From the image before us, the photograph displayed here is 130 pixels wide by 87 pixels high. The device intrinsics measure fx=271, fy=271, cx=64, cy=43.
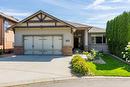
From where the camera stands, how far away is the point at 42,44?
31.7m

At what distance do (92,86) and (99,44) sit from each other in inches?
1125

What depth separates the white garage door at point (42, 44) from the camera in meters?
31.3

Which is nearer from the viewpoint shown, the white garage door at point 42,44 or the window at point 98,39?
the white garage door at point 42,44

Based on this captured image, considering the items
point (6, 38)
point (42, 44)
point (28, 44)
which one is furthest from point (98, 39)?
point (6, 38)

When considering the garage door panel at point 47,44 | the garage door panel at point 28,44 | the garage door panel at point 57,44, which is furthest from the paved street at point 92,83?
Result: the garage door panel at point 28,44

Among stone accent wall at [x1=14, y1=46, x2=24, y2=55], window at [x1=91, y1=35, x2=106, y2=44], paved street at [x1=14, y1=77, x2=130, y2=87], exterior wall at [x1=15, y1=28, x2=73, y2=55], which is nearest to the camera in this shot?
paved street at [x1=14, y1=77, x2=130, y2=87]

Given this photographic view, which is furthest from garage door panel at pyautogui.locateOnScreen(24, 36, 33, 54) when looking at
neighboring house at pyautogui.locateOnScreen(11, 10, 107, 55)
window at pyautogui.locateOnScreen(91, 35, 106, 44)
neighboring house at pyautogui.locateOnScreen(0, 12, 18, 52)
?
window at pyautogui.locateOnScreen(91, 35, 106, 44)

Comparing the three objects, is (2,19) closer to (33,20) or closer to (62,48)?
(33,20)

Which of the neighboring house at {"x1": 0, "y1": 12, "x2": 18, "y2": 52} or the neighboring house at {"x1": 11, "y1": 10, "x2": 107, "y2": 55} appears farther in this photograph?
the neighboring house at {"x1": 0, "y1": 12, "x2": 18, "y2": 52}

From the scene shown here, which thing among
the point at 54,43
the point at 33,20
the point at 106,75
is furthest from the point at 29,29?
the point at 106,75

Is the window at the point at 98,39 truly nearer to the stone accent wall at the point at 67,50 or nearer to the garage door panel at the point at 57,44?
the garage door panel at the point at 57,44

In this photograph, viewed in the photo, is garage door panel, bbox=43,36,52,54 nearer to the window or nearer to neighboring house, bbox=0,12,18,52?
neighboring house, bbox=0,12,18,52

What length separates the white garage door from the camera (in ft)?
103

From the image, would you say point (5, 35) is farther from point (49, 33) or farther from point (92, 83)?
point (92, 83)
